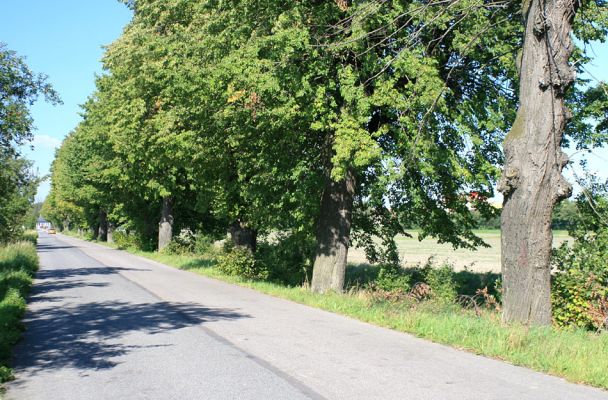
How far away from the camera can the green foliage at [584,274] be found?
35.4 ft

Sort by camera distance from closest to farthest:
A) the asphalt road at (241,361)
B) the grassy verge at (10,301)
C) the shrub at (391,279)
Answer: the asphalt road at (241,361) → the grassy verge at (10,301) → the shrub at (391,279)

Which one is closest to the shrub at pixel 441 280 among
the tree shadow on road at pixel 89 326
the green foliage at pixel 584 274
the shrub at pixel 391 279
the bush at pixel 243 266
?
the shrub at pixel 391 279

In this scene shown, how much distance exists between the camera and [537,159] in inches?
381

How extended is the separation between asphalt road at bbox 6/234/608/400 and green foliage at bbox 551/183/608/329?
12.4 ft

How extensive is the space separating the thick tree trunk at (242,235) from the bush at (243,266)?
5.57ft

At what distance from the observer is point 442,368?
724cm

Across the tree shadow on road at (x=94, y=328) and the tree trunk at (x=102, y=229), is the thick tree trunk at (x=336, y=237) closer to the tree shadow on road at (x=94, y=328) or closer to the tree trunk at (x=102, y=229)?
the tree shadow on road at (x=94, y=328)

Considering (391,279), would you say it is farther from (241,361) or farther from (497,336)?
(241,361)

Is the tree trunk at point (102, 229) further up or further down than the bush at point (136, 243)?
further up

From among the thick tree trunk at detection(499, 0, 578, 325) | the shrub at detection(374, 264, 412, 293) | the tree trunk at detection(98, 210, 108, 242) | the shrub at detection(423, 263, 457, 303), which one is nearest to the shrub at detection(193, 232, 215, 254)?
the shrub at detection(374, 264, 412, 293)

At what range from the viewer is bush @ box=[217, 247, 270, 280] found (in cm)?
2258

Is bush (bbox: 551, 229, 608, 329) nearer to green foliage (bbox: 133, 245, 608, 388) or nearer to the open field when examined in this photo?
green foliage (bbox: 133, 245, 608, 388)

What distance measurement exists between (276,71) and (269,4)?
2181 millimetres

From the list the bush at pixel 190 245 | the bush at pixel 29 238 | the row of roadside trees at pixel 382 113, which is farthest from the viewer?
the bush at pixel 29 238
